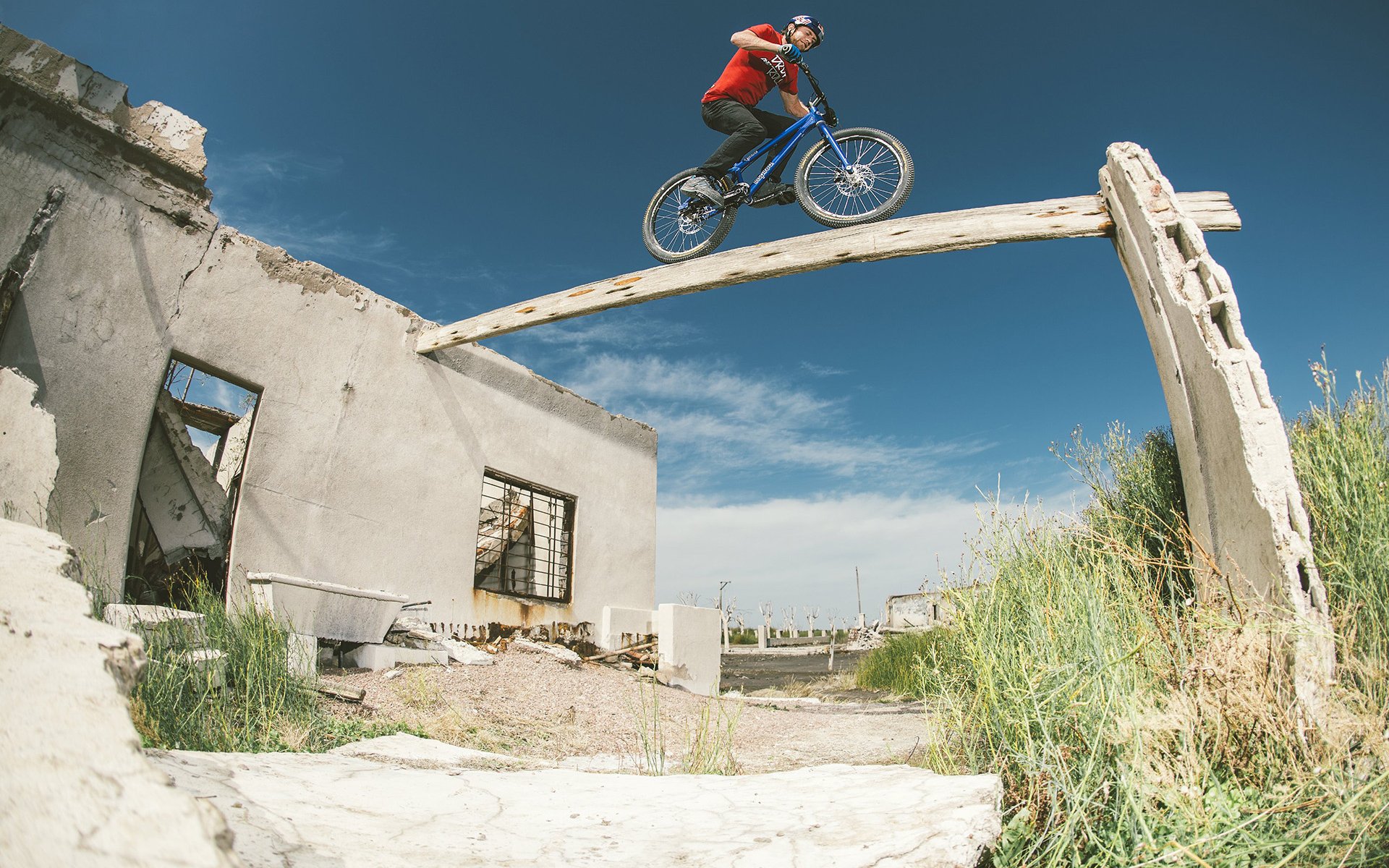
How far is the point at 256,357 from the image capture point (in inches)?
237

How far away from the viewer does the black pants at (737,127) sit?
242 inches

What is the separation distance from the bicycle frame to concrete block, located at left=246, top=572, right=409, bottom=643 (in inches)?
181

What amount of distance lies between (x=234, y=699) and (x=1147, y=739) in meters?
4.06

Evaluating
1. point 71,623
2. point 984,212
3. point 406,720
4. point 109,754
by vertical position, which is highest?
point 984,212

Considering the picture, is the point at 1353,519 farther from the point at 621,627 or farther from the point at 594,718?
the point at 621,627

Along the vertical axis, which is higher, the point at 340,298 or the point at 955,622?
the point at 340,298

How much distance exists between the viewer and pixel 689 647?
30.5ft

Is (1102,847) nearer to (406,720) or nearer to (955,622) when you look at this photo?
(955,622)

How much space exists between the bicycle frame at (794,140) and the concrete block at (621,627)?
5.00 metres

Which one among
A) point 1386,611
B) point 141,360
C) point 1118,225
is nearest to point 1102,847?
point 1386,611

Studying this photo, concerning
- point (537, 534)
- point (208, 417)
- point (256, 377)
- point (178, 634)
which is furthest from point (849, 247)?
point (208, 417)

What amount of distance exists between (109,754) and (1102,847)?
233 cm

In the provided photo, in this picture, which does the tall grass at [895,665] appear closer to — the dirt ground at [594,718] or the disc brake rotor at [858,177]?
the dirt ground at [594,718]

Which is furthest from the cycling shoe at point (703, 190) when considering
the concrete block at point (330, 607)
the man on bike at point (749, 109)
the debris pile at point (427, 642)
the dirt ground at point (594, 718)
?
the debris pile at point (427, 642)
